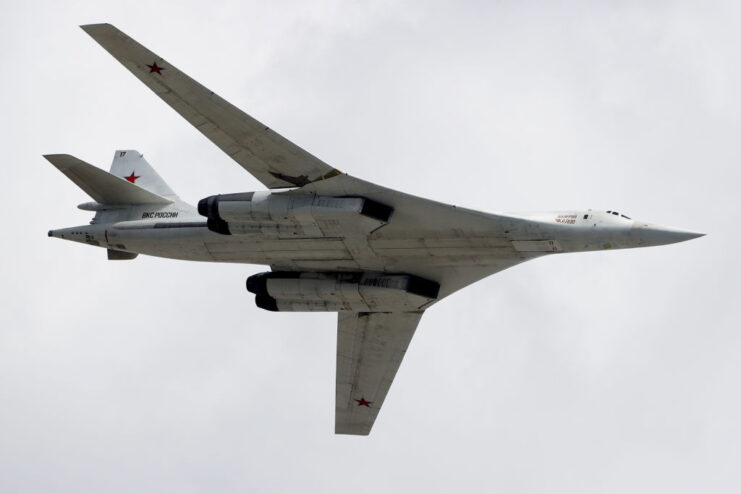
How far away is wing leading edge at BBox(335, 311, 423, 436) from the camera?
47.6m

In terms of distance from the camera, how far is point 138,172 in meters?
49.0

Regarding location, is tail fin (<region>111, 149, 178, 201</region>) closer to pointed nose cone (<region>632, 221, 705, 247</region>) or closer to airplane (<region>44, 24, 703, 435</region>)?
airplane (<region>44, 24, 703, 435</region>)

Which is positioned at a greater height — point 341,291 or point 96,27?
point 96,27

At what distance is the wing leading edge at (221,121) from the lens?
39.6 metres

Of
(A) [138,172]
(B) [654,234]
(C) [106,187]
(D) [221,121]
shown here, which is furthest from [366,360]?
(B) [654,234]

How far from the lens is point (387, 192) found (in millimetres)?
40406

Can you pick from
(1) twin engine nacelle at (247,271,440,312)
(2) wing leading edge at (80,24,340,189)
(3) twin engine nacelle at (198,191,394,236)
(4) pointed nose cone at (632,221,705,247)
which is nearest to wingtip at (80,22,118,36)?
(2) wing leading edge at (80,24,340,189)

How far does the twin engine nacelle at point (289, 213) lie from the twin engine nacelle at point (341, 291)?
9.91 feet

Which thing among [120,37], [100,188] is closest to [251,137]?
[120,37]

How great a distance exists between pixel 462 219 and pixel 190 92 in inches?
333

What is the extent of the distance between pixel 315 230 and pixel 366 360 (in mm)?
8480

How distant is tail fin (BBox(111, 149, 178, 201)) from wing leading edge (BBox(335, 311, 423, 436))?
7.36m

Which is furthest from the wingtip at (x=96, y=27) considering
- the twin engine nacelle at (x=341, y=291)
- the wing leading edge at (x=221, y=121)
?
the twin engine nacelle at (x=341, y=291)

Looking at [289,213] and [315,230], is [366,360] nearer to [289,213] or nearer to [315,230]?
[315,230]
